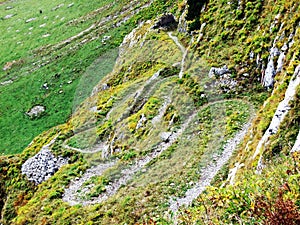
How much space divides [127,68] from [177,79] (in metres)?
16.0

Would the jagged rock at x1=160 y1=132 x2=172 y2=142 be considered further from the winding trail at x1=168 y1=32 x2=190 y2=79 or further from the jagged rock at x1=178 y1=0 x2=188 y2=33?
the jagged rock at x1=178 y1=0 x2=188 y2=33

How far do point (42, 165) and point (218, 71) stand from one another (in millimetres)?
26259

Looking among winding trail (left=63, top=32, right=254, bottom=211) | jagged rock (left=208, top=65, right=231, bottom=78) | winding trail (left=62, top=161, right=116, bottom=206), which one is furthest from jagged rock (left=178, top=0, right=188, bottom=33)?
winding trail (left=62, top=161, right=116, bottom=206)

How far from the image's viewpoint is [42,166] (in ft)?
156

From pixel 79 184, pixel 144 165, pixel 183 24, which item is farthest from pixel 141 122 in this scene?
pixel 183 24

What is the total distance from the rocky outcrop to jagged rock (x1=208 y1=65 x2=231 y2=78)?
2167cm

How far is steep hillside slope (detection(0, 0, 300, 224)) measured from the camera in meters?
28.2

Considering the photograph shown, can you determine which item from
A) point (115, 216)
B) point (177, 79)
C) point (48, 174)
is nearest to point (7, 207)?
point (48, 174)

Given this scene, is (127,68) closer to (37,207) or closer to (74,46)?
(37,207)

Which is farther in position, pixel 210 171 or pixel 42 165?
pixel 42 165

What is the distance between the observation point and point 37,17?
11481cm

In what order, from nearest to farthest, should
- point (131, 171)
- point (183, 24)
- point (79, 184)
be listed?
point (131, 171), point (79, 184), point (183, 24)

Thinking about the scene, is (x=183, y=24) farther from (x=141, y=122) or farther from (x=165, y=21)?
(x=141, y=122)

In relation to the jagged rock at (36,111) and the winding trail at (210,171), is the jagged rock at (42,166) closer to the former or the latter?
the jagged rock at (36,111)
